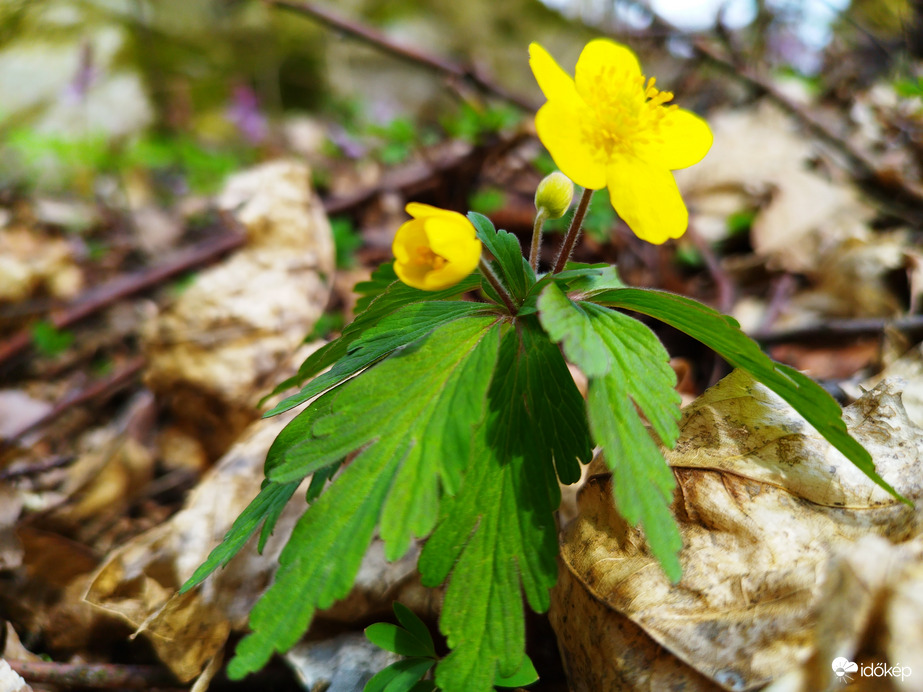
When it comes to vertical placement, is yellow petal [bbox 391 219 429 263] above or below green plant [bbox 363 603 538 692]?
above

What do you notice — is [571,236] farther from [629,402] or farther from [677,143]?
[629,402]

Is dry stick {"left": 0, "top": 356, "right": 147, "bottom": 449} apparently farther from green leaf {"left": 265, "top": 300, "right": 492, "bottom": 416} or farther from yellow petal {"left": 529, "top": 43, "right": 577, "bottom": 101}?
yellow petal {"left": 529, "top": 43, "right": 577, "bottom": 101}

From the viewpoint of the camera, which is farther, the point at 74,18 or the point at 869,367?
the point at 74,18

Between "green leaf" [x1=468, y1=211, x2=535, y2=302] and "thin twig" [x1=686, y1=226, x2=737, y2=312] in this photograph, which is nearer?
"green leaf" [x1=468, y1=211, x2=535, y2=302]

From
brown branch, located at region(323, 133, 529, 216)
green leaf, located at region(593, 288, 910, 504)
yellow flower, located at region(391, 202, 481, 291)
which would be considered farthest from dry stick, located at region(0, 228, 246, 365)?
green leaf, located at region(593, 288, 910, 504)

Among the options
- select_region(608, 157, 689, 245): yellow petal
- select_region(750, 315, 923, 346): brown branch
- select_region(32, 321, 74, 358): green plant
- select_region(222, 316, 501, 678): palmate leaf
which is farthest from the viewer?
select_region(32, 321, 74, 358): green plant

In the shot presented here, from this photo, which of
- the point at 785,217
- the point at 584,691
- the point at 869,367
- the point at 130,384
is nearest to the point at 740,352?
the point at 584,691

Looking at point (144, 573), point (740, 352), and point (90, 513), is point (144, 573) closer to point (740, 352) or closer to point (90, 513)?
point (90, 513)

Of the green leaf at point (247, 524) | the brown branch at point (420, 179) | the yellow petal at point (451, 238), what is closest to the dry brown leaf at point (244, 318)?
the brown branch at point (420, 179)
